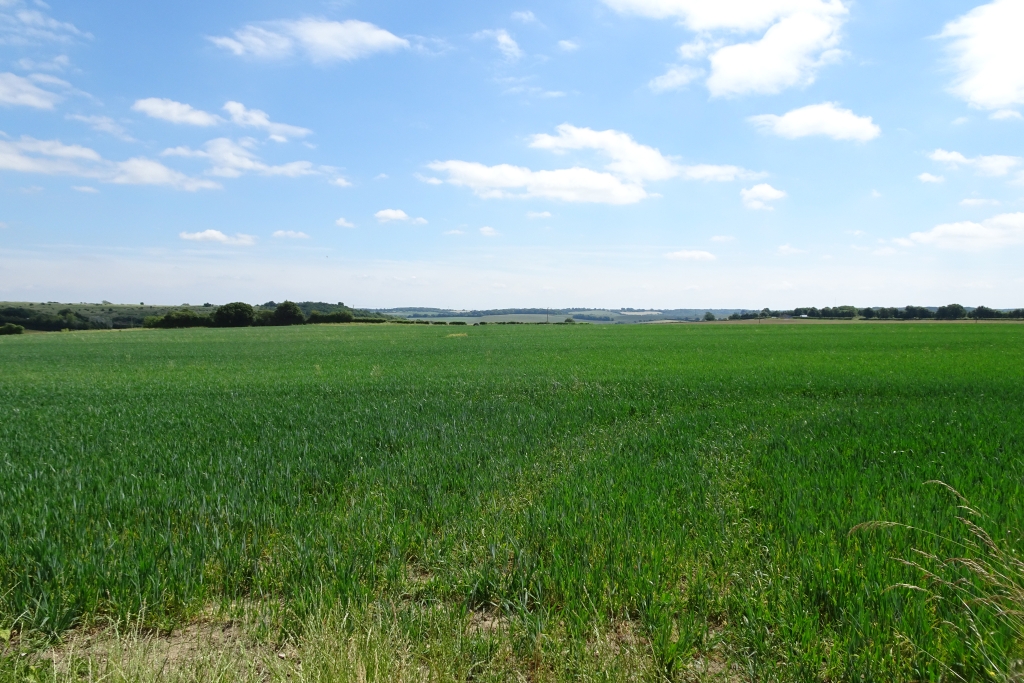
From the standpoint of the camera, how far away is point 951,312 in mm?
113750

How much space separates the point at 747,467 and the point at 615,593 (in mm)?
4505

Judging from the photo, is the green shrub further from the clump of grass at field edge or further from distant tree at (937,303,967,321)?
distant tree at (937,303,967,321)

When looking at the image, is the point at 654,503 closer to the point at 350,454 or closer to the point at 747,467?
the point at 747,467

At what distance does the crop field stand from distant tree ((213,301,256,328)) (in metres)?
98.1

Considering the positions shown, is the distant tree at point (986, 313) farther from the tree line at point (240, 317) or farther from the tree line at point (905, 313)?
the tree line at point (240, 317)

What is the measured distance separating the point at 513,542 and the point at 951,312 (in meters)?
144

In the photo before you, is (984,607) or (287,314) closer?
(984,607)

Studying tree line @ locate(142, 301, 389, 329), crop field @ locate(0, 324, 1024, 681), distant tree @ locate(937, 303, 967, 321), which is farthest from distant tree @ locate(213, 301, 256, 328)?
distant tree @ locate(937, 303, 967, 321)

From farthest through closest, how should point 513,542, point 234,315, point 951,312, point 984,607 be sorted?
point 951,312 → point 234,315 → point 513,542 → point 984,607

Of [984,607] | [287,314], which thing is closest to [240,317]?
[287,314]

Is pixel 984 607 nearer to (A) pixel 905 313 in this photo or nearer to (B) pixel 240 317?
(B) pixel 240 317

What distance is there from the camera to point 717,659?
12.1ft

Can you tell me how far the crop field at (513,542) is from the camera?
3.58 metres

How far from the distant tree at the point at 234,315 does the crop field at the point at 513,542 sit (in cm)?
9806
